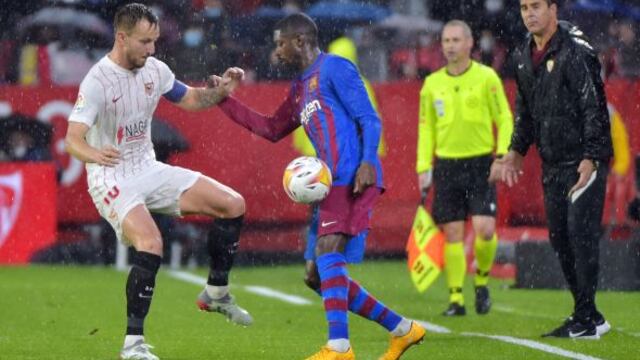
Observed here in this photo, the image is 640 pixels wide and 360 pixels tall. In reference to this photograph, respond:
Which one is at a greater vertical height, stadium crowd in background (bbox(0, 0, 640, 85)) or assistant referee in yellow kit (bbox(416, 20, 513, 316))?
stadium crowd in background (bbox(0, 0, 640, 85))

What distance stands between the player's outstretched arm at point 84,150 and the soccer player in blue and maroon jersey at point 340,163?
110cm

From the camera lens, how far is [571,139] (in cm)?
1016

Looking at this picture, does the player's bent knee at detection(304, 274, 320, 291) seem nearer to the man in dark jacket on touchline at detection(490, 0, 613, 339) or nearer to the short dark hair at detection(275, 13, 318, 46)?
the short dark hair at detection(275, 13, 318, 46)

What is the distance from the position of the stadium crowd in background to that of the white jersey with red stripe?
8.38 meters

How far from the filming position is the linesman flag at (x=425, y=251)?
13.3m

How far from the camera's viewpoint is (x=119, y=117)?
→ 9555mm

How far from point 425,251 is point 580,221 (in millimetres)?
3356

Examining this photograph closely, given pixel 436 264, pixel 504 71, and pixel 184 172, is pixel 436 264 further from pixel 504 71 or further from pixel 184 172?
pixel 504 71

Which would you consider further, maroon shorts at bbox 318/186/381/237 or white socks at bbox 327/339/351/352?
maroon shorts at bbox 318/186/381/237

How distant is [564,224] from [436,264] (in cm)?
303

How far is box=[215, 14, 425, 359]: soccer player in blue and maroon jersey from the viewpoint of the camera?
28.7 ft

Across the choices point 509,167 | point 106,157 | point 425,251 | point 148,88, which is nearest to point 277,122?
point 148,88

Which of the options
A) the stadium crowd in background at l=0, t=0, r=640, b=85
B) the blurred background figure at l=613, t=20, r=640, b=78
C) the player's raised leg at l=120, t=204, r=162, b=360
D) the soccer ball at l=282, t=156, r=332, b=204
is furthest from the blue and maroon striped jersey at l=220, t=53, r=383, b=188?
the blurred background figure at l=613, t=20, r=640, b=78

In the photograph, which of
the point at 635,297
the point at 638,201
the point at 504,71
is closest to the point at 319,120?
the point at 635,297
